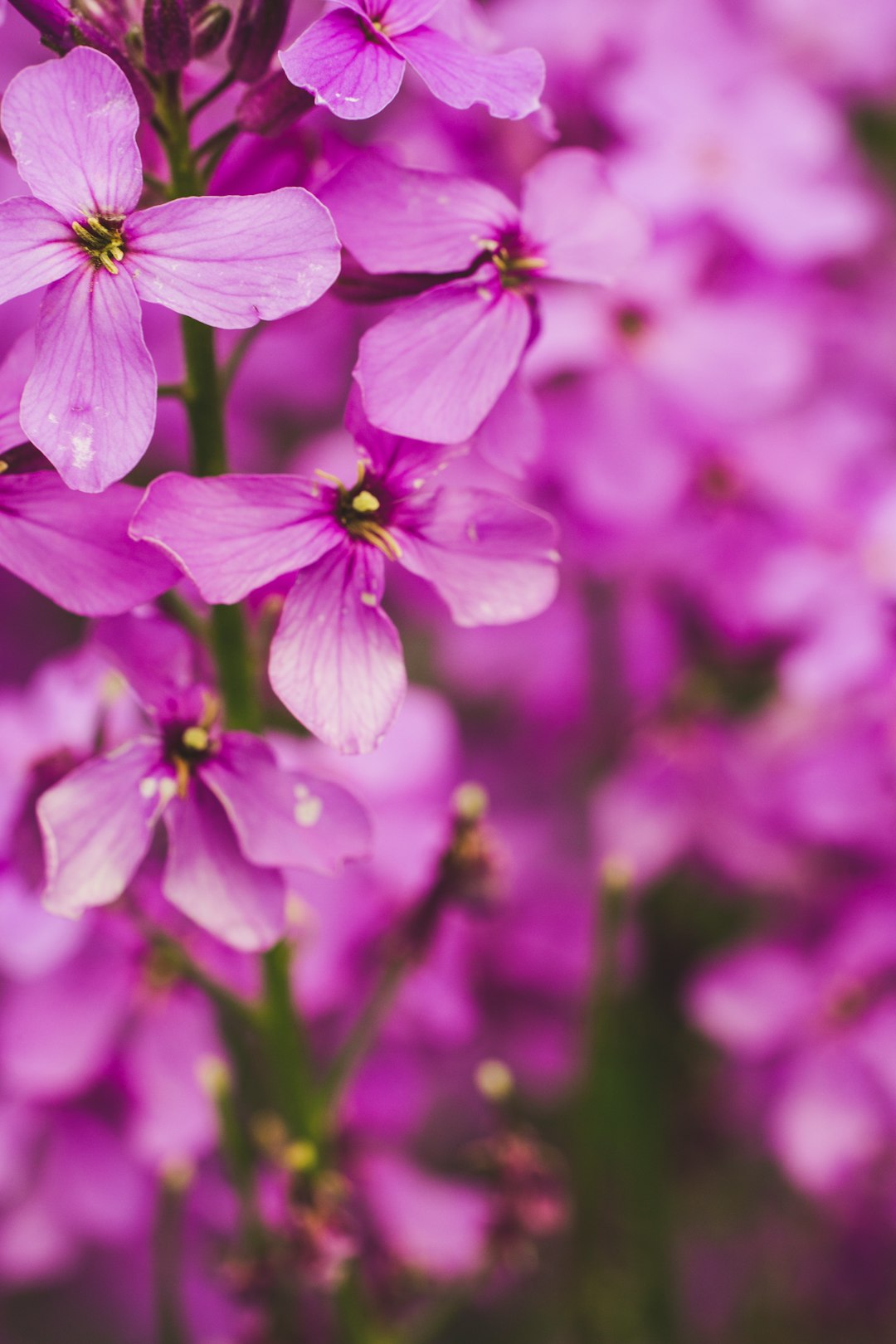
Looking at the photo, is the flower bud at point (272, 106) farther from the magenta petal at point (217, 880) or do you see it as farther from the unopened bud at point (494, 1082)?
the unopened bud at point (494, 1082)

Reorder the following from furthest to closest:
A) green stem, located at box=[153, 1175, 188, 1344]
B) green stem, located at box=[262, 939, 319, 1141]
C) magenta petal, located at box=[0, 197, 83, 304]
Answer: green stem, located at box=[153, 1175, 188, 1344] → green stem, located at box=[262, 939, 319, 1141] → magenta petal, located at box=[0, 197, 83, 304]

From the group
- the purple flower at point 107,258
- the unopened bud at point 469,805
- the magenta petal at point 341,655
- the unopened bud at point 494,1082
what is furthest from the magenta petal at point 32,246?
the unopened bud at point 494,1082

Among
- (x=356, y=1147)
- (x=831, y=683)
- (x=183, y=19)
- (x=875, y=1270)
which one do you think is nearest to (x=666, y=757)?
(x=831, y=683)

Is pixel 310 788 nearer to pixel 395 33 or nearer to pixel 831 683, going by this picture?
pixel 395 33

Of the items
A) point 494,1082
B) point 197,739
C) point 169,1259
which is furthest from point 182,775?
point 169,1259

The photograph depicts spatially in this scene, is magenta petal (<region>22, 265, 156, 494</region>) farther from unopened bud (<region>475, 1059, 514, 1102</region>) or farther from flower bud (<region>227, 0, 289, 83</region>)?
unopened bud (<region>475, 1059, 514, 1102</region>)

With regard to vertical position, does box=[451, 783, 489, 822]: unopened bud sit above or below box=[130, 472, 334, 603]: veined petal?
below

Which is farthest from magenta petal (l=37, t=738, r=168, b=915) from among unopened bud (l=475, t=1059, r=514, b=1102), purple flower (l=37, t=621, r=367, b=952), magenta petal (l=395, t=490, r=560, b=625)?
unopened bud (l=475, t=1059, r=514, b=1102)
